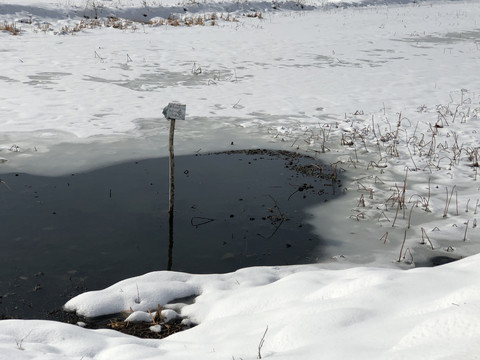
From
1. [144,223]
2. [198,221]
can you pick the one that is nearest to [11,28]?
[144,223]

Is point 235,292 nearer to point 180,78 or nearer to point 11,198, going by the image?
point 11,198

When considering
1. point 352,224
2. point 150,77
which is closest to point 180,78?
point 150,77

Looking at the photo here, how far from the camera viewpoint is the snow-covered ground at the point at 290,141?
10.2 ft

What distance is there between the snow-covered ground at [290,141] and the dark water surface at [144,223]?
0.32 metres

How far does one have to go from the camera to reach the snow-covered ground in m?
3.11

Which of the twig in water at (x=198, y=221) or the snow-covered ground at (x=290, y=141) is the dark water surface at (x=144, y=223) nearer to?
the twig in water at (x=198, y=221)

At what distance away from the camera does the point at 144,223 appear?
583 centimetres

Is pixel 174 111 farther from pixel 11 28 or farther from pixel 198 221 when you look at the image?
pixel 11 28

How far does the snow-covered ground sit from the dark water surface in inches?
12.7

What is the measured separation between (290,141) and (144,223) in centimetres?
355

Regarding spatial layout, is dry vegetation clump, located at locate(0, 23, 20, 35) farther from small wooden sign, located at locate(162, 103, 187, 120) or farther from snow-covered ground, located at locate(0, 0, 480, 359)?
small wooden sign, located at locate(162, 103, 187, 120)

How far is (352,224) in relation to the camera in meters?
5.92

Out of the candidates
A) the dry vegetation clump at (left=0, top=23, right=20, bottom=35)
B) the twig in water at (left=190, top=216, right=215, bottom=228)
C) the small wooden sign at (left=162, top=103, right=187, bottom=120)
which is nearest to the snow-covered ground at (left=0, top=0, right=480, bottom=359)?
the dry vegetation clump at (left=0, top=23, right=20, bottom=35)

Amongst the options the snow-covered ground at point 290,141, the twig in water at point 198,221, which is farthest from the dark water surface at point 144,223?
the snow-covered ground at point 290,141
